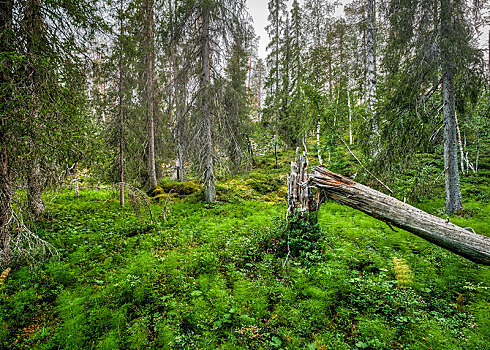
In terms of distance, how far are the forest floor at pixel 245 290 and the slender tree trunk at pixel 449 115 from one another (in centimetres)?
97

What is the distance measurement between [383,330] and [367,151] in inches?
226

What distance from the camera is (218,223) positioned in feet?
23.2

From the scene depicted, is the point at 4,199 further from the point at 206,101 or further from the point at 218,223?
the point at 206,101

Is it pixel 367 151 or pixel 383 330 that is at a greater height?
pixel 367 151

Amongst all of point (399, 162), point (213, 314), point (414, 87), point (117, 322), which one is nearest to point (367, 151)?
point (399, 162)

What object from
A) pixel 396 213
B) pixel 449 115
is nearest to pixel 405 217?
pixel 396 213

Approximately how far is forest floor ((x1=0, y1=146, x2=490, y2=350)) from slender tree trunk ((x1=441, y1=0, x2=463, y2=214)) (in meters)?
0.97

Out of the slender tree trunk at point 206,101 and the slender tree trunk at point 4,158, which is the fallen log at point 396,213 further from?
the slender tree trunk at point 4,158

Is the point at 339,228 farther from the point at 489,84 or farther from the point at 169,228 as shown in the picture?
the point at 489,84

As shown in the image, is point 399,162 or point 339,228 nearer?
point 339,228

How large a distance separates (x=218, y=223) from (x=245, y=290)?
11.1 ft

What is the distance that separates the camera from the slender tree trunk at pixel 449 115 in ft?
19.7

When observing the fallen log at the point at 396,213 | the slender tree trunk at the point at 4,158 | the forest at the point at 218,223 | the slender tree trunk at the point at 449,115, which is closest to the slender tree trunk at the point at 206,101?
the forest at the point at 218,223

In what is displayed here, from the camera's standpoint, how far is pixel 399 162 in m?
7.00
